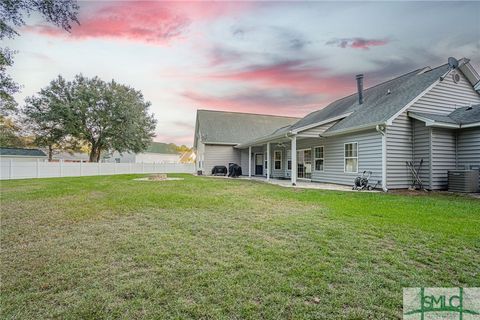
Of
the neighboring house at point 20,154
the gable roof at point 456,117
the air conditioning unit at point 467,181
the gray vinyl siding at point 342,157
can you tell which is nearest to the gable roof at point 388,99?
the gray vinyl siding at point 342,157

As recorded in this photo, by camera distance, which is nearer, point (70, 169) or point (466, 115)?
point (466, 115)

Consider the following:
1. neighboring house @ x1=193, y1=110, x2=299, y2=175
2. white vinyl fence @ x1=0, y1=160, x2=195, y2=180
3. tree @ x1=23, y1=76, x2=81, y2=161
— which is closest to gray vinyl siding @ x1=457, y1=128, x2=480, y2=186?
neighboring house @ x1=193, y1=110, x2=299, y2=175

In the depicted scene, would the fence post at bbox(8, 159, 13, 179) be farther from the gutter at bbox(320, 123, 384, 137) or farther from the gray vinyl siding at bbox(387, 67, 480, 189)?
the gray vinyl siding at bbox(387, 67, 480, 189)

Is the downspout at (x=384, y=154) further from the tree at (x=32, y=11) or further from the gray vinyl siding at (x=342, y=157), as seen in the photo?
the tree at (x=32, y=11)

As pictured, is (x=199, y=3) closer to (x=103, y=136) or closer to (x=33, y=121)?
(x=103, y=136)

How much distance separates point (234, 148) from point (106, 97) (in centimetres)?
1493

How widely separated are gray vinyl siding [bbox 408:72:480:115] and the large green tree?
989 inches

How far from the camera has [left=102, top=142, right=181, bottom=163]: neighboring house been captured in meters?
42.8

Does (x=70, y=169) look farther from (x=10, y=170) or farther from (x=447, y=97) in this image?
(x=447, y=97)

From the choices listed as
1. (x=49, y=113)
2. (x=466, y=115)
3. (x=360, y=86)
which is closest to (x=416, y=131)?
(x=466, y=115)

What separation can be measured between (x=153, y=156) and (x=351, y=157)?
38.9m

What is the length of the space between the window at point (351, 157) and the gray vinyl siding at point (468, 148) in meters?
3.56

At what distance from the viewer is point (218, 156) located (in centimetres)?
2162

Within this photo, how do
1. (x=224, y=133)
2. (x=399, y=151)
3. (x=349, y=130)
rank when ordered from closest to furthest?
(x=399, y=151) < (x=349, y=130) < (x=224, y=133)
